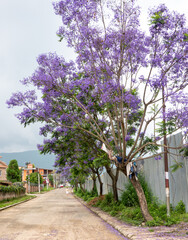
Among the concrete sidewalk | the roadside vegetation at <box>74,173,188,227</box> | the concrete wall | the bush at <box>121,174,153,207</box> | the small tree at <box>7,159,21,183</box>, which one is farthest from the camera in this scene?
the small tree at <box>7,159,21,183</box>

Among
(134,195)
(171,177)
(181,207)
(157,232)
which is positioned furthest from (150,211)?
(134,195)

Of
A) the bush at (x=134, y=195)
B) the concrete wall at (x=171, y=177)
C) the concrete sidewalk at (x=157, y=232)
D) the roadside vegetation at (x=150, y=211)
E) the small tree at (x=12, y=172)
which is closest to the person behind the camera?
the concrete sidewalk at (x=157, y=232)

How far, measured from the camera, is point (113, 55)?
39.3 feet

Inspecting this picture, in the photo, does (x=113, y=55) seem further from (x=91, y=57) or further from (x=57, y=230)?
(x=57, y=230)

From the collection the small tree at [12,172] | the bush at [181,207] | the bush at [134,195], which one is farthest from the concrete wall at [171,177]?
the small tree at [12,172]

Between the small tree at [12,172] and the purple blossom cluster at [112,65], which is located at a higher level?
the purple blossom cluster at [112,65]

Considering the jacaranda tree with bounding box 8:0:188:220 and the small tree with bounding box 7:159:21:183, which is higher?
the jacaranda tree with bounding box 8:0:188:220

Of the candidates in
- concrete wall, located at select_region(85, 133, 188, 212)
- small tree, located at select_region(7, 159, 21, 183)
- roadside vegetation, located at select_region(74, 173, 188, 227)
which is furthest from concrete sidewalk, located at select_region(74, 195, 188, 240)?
small tree, located at select_region(7, 159, 21, 183)

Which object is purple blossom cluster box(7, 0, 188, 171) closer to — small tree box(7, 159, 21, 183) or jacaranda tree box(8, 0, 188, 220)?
jacaranda tree box(8, 0, 188, 220)

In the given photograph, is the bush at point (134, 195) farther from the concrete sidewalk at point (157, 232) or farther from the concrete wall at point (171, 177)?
the concrete sidewalk at point (157, 232)

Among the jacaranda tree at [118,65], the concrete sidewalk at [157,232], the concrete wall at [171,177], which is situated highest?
the jacaranda tree at [118,65]

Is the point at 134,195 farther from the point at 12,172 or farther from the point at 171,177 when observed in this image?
the point at 12,172

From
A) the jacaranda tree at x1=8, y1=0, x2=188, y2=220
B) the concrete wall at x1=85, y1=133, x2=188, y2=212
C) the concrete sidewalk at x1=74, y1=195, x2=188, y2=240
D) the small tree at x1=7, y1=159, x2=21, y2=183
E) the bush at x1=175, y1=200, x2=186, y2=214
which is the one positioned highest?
the jacaranda tree at x1=8, y1=0, x2=188, y2=220

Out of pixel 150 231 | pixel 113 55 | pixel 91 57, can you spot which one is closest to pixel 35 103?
pixel 91 57
